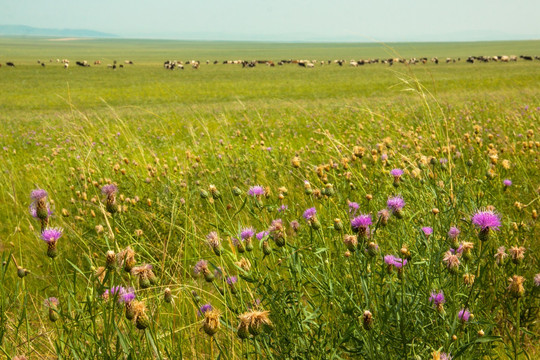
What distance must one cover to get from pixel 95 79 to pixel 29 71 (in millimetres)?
12118

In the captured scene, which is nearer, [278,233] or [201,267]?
[201,267]

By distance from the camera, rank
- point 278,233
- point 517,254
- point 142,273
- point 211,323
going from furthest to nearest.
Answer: point 278,233 < point 517,254 < point 142,273 < point 211,323

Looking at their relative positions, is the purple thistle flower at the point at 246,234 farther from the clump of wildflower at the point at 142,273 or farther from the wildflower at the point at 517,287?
the wildflower at the point at 517,287

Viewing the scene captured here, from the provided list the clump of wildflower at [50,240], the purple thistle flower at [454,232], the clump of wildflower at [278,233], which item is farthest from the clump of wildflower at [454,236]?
the clump of wildflower at [50,240]

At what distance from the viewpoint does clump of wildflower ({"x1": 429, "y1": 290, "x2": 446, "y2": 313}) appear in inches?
66.4

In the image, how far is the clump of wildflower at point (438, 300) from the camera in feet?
5.53

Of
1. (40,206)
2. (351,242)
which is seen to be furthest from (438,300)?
(40,206)

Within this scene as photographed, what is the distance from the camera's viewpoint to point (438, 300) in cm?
175

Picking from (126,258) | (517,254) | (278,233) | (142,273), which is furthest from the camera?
(278,233)

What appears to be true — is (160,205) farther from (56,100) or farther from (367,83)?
(367,83)

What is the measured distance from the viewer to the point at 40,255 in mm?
4141

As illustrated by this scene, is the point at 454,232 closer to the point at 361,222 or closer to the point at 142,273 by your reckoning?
the point at 361,222

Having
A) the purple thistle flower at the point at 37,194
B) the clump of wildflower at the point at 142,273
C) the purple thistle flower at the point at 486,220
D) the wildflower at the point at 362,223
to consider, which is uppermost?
the purple thistle flower at the point at 37,194

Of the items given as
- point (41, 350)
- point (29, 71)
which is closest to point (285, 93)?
point (41, 350)
